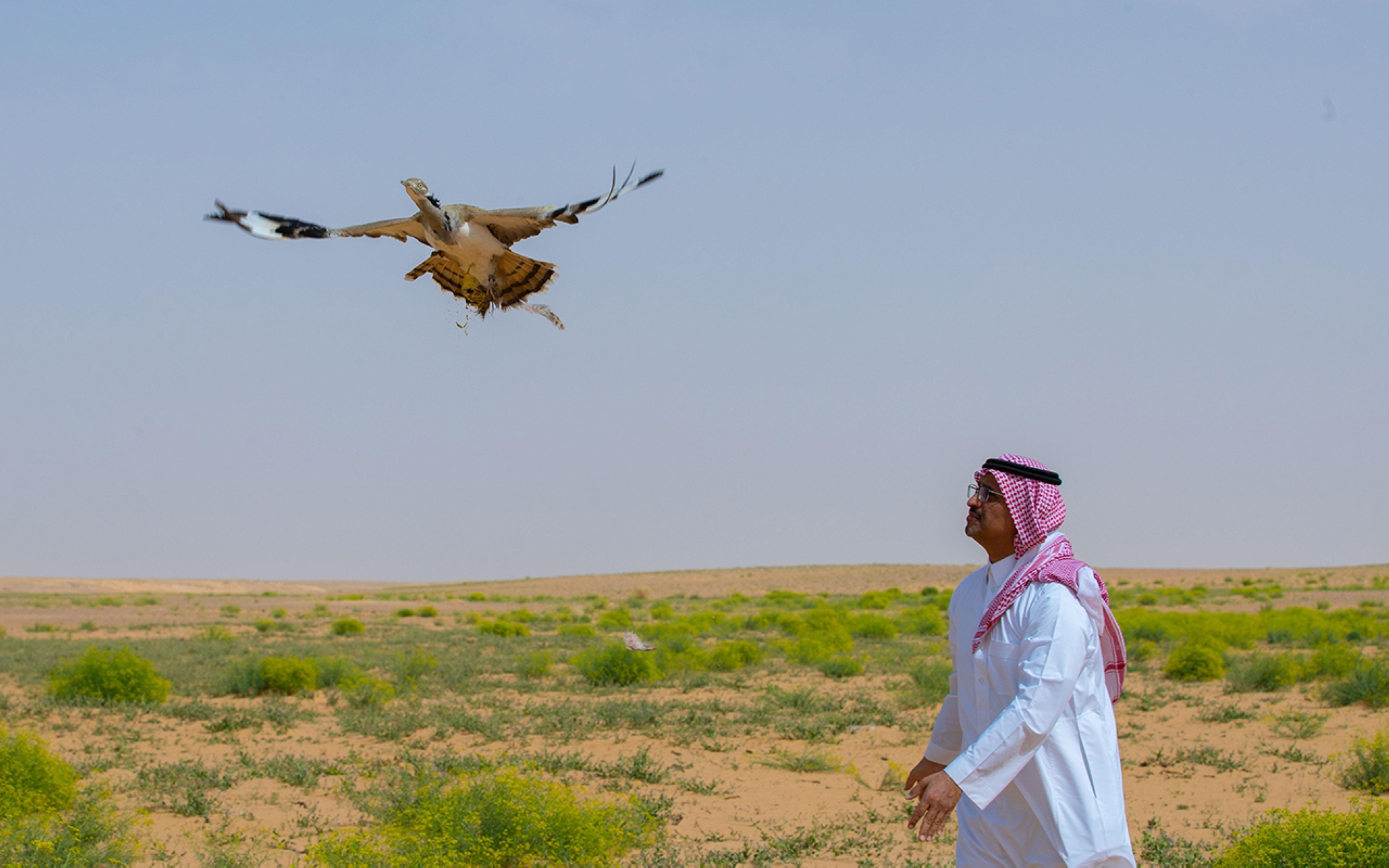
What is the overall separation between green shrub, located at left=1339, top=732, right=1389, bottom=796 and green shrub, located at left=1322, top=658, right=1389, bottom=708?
4.42 m

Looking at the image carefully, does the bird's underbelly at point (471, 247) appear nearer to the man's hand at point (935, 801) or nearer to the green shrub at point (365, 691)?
the man's hand at point (935, 801)

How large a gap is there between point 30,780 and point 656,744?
18.0ft

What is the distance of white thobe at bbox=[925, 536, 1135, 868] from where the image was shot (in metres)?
3.00

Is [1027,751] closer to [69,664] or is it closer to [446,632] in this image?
[69,664]

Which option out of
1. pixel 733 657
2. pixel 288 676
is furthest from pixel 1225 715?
pixel 288 676

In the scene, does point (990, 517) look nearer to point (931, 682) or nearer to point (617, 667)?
point (931, 682)

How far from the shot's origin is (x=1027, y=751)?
9.92ft

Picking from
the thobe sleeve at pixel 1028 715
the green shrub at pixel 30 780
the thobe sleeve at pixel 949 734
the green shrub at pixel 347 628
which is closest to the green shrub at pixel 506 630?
the green shrub at pixel 347 628

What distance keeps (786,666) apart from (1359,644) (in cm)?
1169

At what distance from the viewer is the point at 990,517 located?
3523 millimetres

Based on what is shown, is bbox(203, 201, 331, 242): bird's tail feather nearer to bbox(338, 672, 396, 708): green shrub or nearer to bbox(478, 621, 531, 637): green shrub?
bbox(338, 672, 396, 708): green shrub

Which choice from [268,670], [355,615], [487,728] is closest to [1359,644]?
[487,728]

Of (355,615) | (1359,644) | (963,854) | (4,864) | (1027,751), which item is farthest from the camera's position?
(355,615)

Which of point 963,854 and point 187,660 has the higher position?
point 963,854
